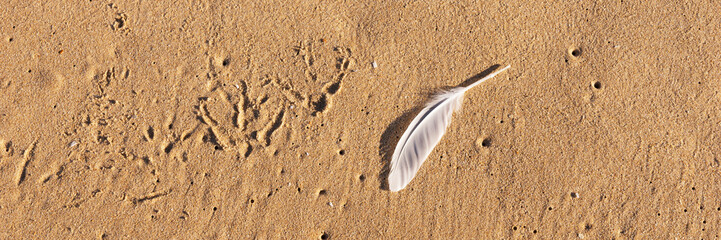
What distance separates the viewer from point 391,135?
2.82 meters

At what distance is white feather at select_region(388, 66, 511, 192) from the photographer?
2.76m

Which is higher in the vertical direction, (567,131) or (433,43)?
(433,43)

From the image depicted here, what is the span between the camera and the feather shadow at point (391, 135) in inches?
110

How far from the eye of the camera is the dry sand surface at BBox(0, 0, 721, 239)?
9.12 ft

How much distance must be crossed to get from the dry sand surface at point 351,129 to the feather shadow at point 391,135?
2 cm

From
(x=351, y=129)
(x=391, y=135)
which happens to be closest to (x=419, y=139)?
(x=391, y=135)

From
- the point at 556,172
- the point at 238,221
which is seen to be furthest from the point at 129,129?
the point at 556,172

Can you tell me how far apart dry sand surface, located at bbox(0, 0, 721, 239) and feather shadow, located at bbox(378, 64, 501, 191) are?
2 cm

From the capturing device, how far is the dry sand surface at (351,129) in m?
2.78

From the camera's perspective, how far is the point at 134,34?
287cm

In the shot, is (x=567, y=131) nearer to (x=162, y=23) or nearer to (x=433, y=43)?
(x=433, y=43)

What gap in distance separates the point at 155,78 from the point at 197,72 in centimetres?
33

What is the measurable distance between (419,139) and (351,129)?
0.54 metres

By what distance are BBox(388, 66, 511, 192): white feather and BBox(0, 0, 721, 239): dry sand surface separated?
2.9 inches
